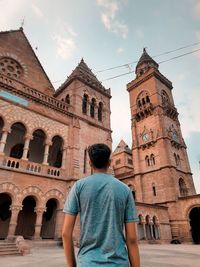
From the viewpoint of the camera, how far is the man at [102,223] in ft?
5.74

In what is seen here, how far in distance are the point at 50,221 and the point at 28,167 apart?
4725 millimetres

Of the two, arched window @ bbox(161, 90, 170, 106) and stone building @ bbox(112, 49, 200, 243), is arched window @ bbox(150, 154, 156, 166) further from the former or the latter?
arched window @ bbox(161, 90, 170, 106)

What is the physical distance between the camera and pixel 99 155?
222cm

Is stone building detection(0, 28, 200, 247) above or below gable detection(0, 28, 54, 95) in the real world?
below

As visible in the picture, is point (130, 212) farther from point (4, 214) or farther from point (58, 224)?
point (4, 214)

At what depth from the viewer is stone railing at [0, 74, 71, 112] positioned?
15281 millimetres

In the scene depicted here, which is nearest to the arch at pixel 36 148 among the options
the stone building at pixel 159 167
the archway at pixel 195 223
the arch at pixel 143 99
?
the stone building at pixel 159 167

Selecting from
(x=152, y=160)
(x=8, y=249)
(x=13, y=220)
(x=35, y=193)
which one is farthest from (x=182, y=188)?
(x=8, y=249)

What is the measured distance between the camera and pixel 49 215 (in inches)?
614

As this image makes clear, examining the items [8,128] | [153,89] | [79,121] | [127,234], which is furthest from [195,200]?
[127,234]

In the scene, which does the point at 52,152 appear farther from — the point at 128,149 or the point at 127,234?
the point at 128,149

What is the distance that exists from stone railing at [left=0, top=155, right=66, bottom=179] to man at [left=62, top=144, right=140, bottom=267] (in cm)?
1249

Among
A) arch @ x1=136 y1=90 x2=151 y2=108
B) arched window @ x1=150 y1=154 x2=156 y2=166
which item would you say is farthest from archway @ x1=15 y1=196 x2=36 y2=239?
arch @ x1=136 y1=90 x2=151 y2=108

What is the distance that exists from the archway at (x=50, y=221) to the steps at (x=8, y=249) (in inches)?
174
